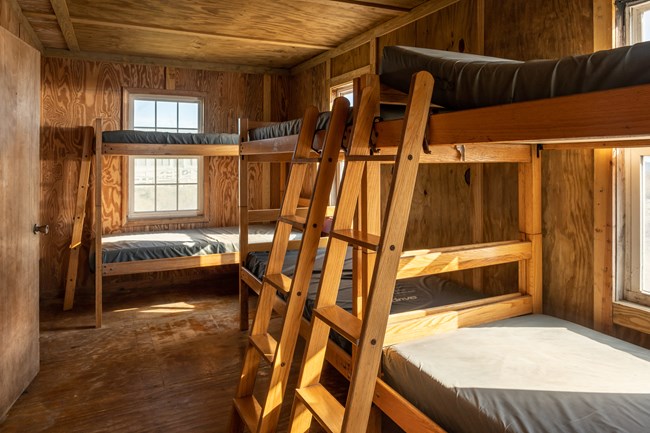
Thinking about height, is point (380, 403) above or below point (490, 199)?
below

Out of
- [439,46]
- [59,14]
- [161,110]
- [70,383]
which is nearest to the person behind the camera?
[70,383]

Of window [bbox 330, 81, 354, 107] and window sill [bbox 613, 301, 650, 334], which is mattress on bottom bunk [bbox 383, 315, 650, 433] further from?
window [bbox 330, 81, 354, 107]

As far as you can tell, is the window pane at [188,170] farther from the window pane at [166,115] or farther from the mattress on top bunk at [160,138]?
the mattress on top bunk at [160,138]

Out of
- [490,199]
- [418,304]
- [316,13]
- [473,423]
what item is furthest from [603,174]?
[316,13]

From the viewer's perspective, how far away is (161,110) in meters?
5.02

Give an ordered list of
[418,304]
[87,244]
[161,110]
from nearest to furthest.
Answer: [418,304], [87,244], [161,110]

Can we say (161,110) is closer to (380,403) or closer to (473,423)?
(380,403)

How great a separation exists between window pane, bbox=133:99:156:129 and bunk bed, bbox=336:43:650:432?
11.6ft

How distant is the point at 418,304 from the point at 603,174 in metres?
1.10

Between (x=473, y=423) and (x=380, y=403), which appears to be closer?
(x=473, y=423)

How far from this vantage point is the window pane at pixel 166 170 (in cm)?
505

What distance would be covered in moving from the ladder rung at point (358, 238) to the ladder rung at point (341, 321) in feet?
0.88

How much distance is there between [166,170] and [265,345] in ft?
11.8

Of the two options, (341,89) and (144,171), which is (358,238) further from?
(144,171)
